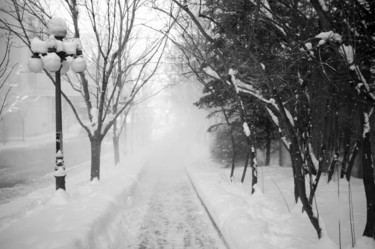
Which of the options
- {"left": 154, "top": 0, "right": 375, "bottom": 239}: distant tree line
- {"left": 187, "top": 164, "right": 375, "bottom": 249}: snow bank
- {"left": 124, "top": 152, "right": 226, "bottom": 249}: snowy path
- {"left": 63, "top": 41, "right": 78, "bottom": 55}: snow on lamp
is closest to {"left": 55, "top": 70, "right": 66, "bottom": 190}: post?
{"left": 63, "top": 41, "right": 78, "bottom": 55}: snow on lamp

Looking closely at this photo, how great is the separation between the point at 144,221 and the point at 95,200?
56.9 inches

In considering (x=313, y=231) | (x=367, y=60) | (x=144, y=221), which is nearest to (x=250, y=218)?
(x=313, y=231)

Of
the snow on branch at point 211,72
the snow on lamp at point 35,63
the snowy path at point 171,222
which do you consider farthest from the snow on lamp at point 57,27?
the snowy path at point 171,222

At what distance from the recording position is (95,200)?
803cm

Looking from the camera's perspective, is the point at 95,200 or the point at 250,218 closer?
the point at 250,218

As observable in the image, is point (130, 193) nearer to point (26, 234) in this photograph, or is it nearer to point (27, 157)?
point (26, 234)

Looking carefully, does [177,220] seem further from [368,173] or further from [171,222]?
[368,173]

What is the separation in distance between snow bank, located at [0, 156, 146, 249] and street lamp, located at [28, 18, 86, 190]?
101cm

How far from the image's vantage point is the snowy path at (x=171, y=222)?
6707 mm

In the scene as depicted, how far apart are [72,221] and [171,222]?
286 cm

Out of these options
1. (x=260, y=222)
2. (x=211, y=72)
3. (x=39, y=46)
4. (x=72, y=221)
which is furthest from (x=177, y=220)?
(x=39, y=46)

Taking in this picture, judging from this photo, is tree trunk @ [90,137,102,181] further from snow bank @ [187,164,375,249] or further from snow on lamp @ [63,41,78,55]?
snow bank @ [187,164,375,249]

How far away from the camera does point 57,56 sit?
7.43m

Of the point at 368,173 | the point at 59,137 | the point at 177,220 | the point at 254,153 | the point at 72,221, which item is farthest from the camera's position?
the point at 254,153
